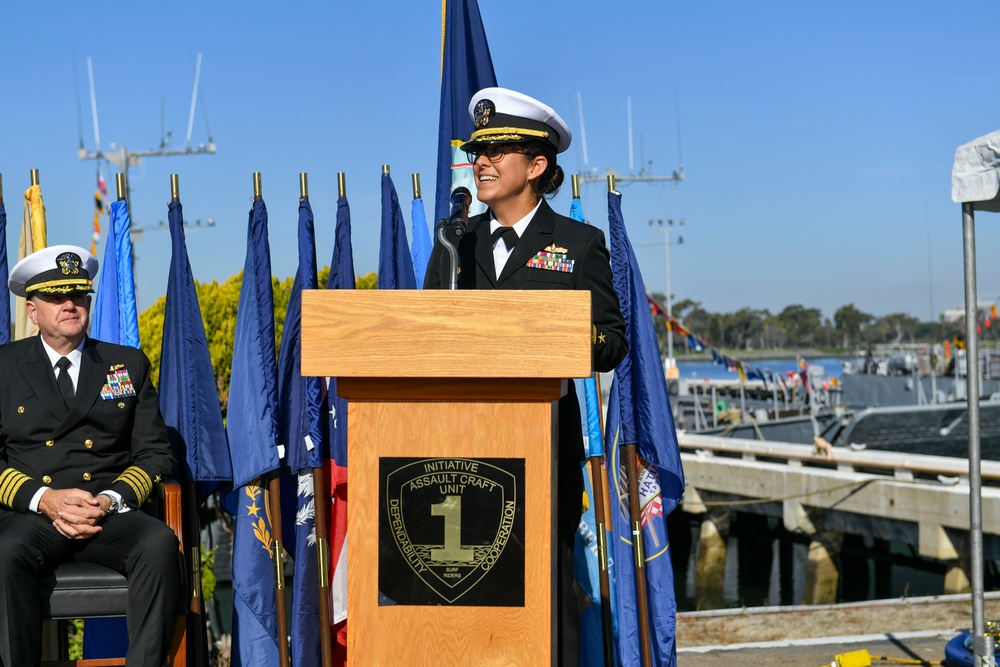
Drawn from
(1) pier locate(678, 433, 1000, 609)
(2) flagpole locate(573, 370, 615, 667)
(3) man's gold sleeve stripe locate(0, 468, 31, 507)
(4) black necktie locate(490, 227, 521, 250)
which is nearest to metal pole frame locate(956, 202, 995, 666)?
(2) flagpole locate(573, 370, 615, 667)

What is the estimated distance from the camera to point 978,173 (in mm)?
4816

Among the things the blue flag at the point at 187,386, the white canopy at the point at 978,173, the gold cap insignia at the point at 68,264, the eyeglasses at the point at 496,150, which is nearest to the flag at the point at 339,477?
the blue flag at the point at 187,386

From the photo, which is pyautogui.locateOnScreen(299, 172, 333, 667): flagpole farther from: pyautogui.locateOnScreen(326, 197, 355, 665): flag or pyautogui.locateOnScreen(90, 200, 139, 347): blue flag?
pyautogui.locateOnScreen(90, 200, 139, 347): blue flag

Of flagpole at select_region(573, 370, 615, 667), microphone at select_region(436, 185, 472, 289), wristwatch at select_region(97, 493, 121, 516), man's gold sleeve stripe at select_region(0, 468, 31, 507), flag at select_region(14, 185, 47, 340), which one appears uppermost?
flag at select_region(14, 185, 47, 340)

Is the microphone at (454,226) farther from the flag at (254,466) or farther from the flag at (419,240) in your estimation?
the flag at (419,240)

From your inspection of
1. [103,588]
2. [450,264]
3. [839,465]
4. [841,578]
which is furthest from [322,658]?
[841,578]

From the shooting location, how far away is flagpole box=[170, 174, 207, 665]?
4.39 metres

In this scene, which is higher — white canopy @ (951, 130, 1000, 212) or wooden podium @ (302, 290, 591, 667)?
white canopy @ (951, 130, 1000, 212)

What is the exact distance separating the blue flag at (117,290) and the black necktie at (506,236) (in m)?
2.05

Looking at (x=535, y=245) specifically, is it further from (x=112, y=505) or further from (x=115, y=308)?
(x=115, y=308)

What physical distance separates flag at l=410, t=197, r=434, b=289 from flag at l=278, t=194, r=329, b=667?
23.3 inches

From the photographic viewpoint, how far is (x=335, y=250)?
197 inches

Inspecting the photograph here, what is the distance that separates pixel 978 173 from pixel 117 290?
3.82 metres

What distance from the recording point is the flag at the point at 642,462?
4816 millimetres
